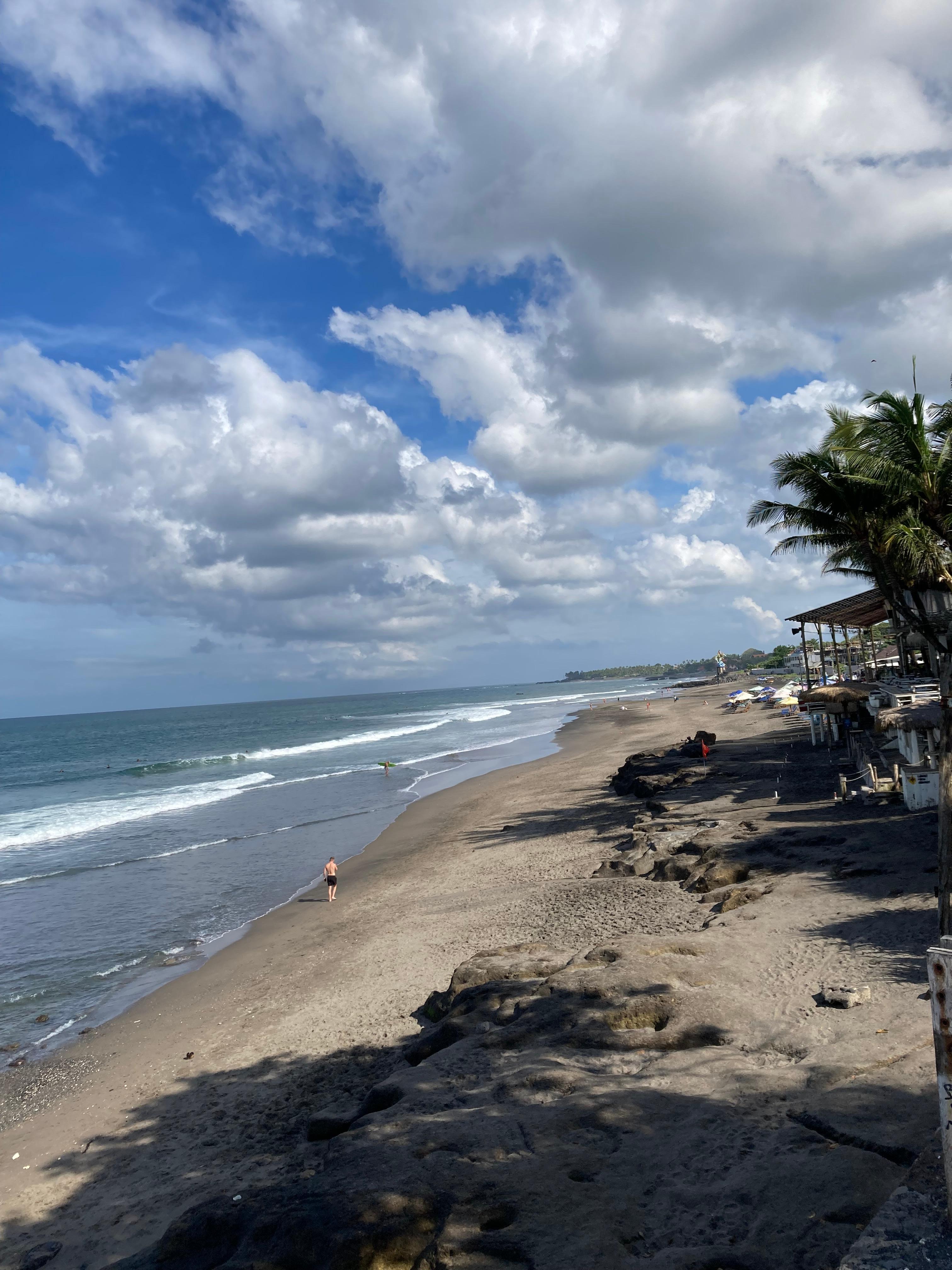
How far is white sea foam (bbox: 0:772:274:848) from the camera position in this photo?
96.8 ft

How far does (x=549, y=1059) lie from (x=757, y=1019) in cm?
206

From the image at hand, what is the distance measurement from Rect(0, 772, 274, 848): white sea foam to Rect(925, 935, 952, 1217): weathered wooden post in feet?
102

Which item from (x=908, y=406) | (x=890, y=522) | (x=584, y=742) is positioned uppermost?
(x=908, y=406)

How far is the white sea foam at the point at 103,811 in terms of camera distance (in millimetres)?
29500

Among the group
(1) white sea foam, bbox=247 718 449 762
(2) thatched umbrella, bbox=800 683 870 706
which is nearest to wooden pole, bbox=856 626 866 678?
(2) thatched umbrella, bbox=800 683 870 706

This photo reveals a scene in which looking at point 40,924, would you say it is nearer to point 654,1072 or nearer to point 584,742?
point 654,1072

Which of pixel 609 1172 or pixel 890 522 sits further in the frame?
pixel 890 522

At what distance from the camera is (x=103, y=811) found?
112ft

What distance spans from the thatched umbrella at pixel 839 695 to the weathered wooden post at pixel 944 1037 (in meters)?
19.3

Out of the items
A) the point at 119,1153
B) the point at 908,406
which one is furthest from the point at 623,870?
the point at 908,406

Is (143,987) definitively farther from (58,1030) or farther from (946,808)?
(946,808)

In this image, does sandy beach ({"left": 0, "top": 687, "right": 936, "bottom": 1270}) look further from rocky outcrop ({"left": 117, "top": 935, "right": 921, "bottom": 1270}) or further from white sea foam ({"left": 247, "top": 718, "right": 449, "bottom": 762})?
white sea foam ({"left": 247, "top": 718, "right": 449, "bottom": 762})

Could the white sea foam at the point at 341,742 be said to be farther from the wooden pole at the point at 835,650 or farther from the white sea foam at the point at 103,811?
the wooden pole at the point at 835,650

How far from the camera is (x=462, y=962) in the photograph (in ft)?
37.6
